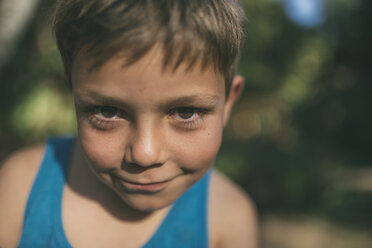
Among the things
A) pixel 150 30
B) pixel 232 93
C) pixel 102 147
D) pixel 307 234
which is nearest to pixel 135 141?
pixel 102 147

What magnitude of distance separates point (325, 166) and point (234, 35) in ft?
22.4

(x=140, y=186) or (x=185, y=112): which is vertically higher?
(x=185, y=112)

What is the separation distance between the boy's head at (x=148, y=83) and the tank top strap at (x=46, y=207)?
403 millimetres

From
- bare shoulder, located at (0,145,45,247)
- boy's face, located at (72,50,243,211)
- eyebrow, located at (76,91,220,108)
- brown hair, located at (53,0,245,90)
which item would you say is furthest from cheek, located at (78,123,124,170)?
bare shoulder, located at (0,145,45,247)

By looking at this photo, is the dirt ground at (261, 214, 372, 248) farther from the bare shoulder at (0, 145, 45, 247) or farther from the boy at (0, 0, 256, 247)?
the bare shoulder at (0, 145, 45, 247)

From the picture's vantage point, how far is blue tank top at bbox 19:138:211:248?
159 centimetres

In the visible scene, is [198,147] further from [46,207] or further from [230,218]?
[46,207]

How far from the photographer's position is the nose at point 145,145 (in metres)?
1.18

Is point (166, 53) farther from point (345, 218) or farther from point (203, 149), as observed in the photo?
point (345, 218)

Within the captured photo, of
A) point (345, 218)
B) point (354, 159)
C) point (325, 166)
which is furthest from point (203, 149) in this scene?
point (354, 159)

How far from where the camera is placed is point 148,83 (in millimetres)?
1146

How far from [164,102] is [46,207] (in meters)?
0.82

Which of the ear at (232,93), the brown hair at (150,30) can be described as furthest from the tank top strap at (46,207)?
the ear at (232,93)

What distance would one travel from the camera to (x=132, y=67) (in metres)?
1.14
